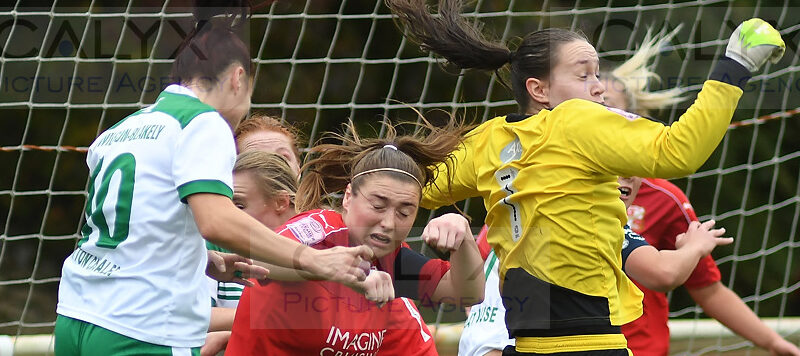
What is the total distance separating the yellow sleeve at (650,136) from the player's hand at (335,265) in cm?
73

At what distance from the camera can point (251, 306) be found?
10.3 ft

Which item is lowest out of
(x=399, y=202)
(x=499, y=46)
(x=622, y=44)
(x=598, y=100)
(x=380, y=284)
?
(x=380, y=284)

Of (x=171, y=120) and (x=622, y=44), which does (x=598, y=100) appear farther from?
(x=622, y=44)

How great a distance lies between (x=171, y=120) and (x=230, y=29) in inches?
13.7

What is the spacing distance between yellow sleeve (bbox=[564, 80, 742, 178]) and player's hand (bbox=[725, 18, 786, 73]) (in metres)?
0.11

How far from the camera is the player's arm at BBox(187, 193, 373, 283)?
2420 mm

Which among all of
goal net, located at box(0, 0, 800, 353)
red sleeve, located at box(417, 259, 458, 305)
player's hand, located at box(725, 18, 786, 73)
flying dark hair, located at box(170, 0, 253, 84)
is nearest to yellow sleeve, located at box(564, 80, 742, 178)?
player's hand, located at box(725, 18, 786, 73)

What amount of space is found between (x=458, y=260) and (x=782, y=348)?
1.44 meters

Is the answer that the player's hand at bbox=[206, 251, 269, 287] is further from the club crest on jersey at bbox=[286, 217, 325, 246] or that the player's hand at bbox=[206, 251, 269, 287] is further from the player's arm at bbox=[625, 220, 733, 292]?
the player's arm at bbox=[625, 220, 733, 292]

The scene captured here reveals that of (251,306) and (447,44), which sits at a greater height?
(447,44)

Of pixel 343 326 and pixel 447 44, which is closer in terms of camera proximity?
pixel 343 326

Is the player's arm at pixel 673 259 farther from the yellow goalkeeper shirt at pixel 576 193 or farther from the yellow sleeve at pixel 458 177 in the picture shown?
the yellow sleeve at pixel 458 177

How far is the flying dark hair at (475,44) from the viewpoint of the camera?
315 cm

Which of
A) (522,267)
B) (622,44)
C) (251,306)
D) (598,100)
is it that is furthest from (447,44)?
(622,44)
